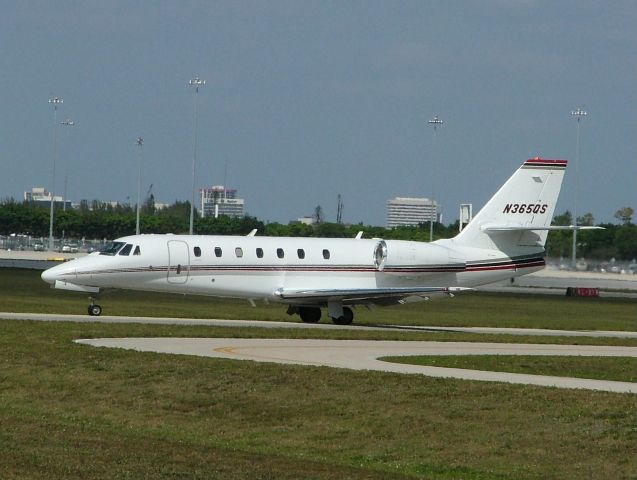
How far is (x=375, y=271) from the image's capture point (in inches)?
1816

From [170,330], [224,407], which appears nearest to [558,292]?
[170,330]

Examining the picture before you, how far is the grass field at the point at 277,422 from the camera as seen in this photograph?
1855cm

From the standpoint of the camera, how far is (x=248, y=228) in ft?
465

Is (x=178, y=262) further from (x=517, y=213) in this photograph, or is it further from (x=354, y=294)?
(x=517, y=213)

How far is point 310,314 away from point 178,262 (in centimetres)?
577

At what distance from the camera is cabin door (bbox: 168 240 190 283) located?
43.6 meters

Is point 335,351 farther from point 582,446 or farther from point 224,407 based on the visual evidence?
point 582,446

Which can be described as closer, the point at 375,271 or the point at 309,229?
the point at 375,271

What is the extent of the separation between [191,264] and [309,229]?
90733mm

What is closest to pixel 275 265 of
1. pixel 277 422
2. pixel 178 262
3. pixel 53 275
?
pixel 178 262

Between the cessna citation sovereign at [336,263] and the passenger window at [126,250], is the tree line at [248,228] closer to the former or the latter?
the cessna citation sovereign at [336,263]

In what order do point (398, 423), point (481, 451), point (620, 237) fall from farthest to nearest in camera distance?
point (620, 237), point (398, 423), point (481, 451)

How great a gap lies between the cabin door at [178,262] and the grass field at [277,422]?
12.4 meters

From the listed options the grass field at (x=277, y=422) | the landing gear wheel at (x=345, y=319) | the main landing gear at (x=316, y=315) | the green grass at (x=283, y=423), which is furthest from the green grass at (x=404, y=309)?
the green grass at (x=283, y=423)
